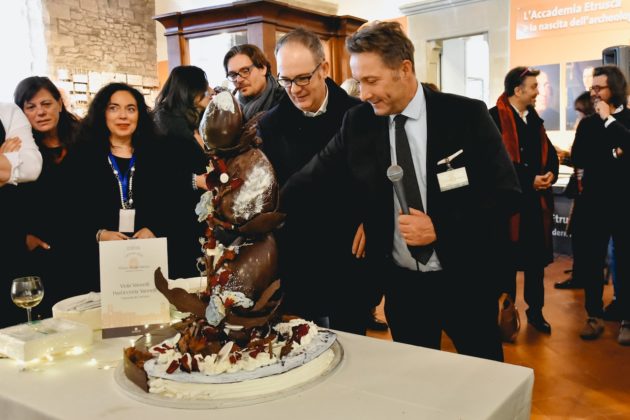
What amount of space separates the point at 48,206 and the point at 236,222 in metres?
2.20

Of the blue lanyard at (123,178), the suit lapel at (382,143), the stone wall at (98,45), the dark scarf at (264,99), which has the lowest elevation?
the blue lanyard at (123,178)

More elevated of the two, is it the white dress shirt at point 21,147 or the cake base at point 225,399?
the white dress shirt at point 21,147

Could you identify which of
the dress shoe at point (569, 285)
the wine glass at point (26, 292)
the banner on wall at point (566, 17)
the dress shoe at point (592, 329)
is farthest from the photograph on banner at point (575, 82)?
the wine glass at point (26, 292)

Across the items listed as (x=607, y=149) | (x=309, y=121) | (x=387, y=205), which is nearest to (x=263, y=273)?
(x=387, y=205)

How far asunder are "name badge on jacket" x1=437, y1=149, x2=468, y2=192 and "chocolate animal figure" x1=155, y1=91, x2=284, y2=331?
2.14ft

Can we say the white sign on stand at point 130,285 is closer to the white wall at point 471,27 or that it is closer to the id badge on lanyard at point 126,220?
the id badge on lanyard at point 126,220

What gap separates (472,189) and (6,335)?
4.56 feet

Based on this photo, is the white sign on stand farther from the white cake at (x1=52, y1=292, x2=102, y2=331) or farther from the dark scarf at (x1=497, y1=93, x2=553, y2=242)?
the dark scarf at (x1=497, y1=93, x2=553, y2=242)

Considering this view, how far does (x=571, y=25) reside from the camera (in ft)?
21.4

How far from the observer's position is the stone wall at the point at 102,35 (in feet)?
35.0

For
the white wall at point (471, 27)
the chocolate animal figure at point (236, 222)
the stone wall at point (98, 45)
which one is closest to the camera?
the chocolate animal figure at point (236, 222)

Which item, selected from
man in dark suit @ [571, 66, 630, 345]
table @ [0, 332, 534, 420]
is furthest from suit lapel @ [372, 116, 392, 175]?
man in dark suit @ [571, 66, 630, 345]

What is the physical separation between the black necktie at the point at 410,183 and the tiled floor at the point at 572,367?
1.46 meters

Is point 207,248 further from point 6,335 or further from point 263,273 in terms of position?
point 6,335
